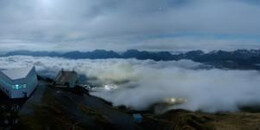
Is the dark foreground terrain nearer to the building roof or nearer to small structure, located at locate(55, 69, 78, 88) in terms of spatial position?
small structure, located at locate(55, 69, 78, 88)

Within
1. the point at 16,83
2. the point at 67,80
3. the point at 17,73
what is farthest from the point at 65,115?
the point at 67,80

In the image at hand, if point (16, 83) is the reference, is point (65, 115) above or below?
below

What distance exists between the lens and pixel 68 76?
136 metres

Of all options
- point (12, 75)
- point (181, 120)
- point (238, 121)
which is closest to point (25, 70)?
point (12, 75)

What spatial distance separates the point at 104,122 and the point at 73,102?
2154cm

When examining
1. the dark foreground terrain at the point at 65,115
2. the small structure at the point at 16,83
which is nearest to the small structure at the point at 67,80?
the dark foreground terrain at the point at 65,115

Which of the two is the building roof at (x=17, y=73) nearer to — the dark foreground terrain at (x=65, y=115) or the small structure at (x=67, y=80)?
the dark foreground terrain at (x=65, y=115)

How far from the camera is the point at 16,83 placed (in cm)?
10150

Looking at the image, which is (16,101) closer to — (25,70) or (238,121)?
(25,70)

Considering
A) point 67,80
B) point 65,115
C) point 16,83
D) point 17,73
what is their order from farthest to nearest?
point 67,80 < point 17,73 < point 16,83 < point 65,115

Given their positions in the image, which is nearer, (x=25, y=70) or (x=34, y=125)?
(x=34, y=125)

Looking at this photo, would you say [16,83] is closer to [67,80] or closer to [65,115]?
[65,115]

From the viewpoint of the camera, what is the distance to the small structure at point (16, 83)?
102m

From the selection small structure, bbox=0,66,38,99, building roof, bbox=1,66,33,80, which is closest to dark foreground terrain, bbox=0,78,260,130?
small structure, bbox=0,66,38,99
